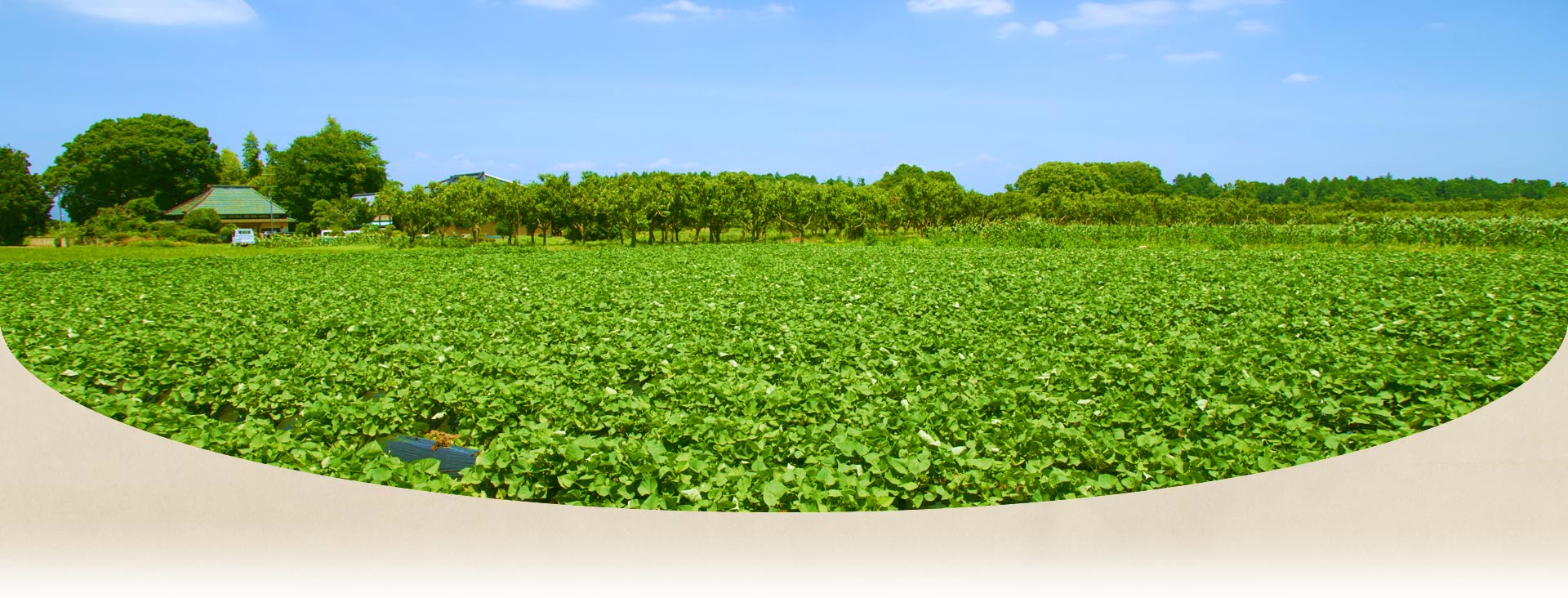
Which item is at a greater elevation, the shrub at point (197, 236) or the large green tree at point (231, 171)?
the large green tree at point (231, 171)

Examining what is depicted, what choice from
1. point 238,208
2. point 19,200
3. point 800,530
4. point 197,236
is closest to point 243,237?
point 197,236

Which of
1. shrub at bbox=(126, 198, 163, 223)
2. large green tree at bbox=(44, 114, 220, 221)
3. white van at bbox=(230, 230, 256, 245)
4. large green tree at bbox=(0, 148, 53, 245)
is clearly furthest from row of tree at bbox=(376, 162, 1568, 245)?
large green tree at bbox=(0, 148, 53, 245)

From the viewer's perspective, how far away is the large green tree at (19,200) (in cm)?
1903

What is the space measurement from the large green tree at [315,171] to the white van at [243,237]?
1131 centimetres

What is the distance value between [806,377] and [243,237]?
27758 mm

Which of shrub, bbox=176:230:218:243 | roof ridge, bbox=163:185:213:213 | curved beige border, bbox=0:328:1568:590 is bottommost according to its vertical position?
curved beige border, bbox=0:328:1568:590

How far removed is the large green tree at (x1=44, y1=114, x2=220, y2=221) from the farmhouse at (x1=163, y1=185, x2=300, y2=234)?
3.67 ft

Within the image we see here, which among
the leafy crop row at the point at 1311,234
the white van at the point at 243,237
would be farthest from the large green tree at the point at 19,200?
the leafy crop row at the point at 1311,234

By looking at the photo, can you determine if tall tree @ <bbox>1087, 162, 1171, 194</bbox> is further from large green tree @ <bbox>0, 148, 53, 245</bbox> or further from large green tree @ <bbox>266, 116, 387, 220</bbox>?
large green tree @ <bbox>0, 148, 53, 245</bbox>

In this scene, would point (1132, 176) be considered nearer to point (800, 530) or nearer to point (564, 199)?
point (564, 199)

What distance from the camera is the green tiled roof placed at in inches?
989

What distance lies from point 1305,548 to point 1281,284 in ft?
26.9

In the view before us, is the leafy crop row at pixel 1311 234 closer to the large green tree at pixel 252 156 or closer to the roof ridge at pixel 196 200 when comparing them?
the roof ridge at pixel 196 200

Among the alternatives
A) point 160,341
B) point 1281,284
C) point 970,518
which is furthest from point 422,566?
point 1281,284
